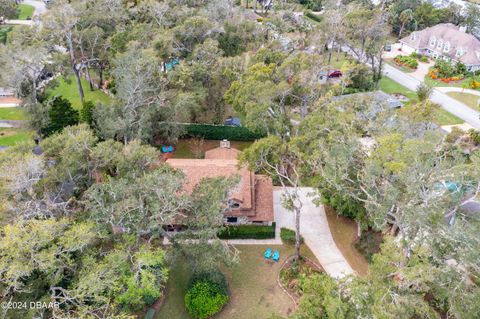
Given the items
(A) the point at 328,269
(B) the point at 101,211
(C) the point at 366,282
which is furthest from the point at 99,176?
(C) the point at 366,282

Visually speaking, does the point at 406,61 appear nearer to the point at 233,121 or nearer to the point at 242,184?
the point at 233,121

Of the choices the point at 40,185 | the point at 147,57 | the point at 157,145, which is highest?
the point at 147,57

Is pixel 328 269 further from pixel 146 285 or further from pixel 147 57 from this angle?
pixel 147 57

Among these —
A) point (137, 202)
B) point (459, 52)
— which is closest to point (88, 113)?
point (137, 202)

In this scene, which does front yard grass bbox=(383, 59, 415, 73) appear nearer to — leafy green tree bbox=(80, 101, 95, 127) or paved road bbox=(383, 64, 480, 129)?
paved road bbox=(383, 64, 480, 129)

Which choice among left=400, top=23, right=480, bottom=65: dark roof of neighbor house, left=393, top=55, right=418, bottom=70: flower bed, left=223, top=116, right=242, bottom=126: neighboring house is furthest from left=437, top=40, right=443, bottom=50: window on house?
left=223, top=116, right=242, bottom=126: neighboring house

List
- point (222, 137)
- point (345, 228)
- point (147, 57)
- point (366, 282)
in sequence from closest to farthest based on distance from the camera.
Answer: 1. point (366, 282)
2. point (345, 228)
3. point (147, 57)
4. point (222, 137)

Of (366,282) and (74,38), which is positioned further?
(74,38)

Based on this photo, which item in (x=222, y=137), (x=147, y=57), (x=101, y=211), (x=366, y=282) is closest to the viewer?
(x=366, y=282)

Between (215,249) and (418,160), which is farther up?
(418,160)
